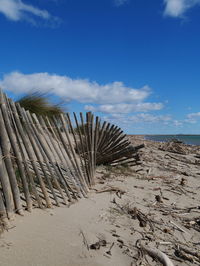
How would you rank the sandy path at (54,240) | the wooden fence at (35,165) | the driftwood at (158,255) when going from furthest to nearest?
the wooden fence at (35,165), the driftwood at (158,255), the sandy path at (54,240)

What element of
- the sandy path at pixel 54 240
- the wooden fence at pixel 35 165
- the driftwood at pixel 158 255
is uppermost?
the wooden fence at pixel 35 165

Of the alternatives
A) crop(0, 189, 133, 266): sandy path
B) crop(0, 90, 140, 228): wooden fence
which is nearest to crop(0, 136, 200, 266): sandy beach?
crop(0, 189, 133, 266): sandy path

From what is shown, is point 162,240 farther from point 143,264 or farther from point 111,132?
point 111,132

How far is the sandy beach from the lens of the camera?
1.94 meters

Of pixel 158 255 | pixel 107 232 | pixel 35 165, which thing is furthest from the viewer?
pixel 35 165

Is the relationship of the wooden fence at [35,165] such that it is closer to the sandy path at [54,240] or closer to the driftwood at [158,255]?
the sandy path at [54,240]

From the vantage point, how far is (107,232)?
96.0 inches

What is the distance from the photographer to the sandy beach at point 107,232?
76.5 inches

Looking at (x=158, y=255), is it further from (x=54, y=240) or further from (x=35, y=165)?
(x=35, y=165)

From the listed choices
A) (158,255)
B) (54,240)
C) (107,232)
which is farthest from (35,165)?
(158,255)

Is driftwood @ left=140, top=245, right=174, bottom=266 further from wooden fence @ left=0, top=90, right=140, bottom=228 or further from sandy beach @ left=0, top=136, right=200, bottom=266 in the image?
wooden fence @ left=0, top=90, right=140, bottom=228

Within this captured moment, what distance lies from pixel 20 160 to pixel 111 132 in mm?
3343

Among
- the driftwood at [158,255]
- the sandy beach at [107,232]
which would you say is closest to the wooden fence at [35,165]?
the sandy beach at [107,232]

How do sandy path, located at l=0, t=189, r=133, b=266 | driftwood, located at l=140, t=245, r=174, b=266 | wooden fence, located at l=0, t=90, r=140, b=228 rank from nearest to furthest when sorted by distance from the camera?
sandy path, located at l=0, t=189, r=133, b=266, driftwood, located at l=140, t=245, r=174, b=266, wooden fence, located at l=0, t=90, r=140, b=228
